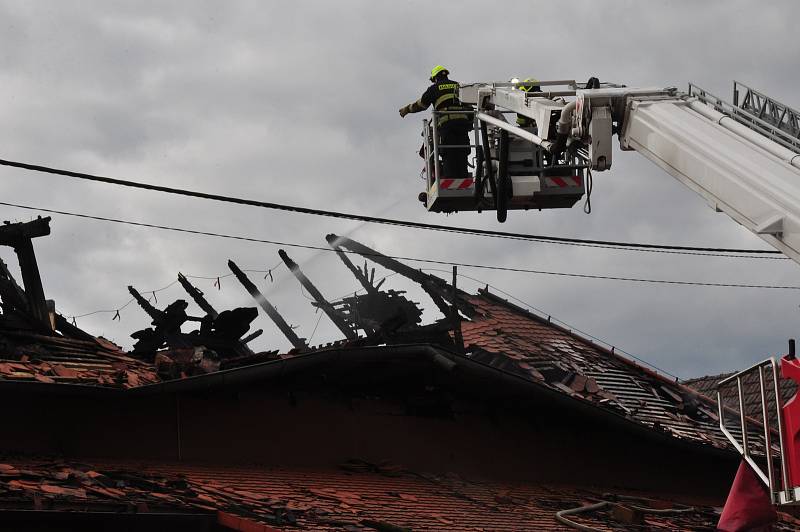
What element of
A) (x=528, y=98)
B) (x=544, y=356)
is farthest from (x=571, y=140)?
(x=544, y=356)

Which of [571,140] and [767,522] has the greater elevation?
[571,140]

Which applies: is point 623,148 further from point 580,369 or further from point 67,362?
point 580,369

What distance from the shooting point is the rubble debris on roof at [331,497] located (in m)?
9.30

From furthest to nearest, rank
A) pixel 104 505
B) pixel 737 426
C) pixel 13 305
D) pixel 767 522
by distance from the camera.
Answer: pixel 737 426
pixel 13 305
pixel 767 522
pixel 104 505

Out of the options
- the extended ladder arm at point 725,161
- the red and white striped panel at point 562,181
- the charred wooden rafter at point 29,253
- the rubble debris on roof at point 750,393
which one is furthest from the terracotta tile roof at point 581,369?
the extended ladder arm at point 725,161

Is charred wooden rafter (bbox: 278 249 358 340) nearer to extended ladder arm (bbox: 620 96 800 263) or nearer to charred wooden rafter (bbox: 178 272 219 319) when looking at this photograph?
charred wooden rafter (bbox: 178 272 219 319)

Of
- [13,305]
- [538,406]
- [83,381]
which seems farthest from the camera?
[538,406]

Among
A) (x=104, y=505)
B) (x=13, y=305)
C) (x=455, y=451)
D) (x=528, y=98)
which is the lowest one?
(x=104, y=505)

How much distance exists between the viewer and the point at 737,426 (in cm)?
1995

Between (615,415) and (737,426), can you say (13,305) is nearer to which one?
(615,415)

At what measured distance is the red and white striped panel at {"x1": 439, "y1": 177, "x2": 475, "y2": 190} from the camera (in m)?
13.5

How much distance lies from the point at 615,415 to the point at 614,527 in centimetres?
274

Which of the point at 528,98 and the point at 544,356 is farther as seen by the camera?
the point at 544,356

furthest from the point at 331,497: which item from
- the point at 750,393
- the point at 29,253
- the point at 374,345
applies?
the point at 750,393
